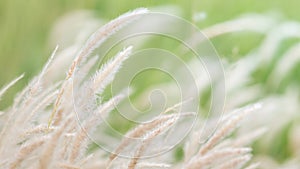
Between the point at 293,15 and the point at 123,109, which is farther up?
the point at 293,15

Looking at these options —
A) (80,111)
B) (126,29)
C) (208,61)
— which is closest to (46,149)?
(80,111)

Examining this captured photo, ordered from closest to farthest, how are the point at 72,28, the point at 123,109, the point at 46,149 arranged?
the point at 46,149 → the point at 123,109 → the point at 72,28

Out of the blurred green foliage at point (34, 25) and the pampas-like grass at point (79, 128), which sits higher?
the blurred green foliage at point (34, 25)

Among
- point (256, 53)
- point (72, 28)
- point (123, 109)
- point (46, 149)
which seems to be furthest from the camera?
point (256, 53)

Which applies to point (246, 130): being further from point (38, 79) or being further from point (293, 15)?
point (38, 79)

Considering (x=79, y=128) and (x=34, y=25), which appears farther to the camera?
(x=34, y=25)

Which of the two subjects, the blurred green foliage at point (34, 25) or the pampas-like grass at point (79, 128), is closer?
the pampas-like grass at point (79, 128)

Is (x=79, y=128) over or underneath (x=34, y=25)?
underneath

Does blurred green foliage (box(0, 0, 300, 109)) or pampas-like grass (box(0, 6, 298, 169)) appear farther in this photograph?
blurred green foliage (box(0, 0, 300, 109))

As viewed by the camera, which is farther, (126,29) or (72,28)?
(72,28)

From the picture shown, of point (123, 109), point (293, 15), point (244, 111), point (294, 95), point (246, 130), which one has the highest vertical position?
point (293, 15)

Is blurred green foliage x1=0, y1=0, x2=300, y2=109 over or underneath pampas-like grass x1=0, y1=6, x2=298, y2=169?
over
